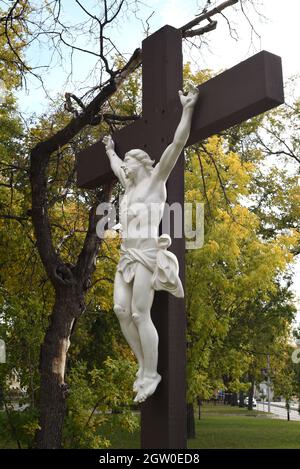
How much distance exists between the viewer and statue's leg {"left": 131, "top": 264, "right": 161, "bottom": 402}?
325cm

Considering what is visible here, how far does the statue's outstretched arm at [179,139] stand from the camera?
11.2 ft

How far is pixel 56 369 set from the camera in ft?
24.0

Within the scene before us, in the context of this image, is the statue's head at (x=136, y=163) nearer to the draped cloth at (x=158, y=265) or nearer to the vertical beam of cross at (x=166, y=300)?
the vertical beam of cross at (x=166, y=300)

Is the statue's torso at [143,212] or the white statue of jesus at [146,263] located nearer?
the white statue of jesus at [146,263]

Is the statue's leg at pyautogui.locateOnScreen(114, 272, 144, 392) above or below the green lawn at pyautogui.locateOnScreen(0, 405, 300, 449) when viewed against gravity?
above

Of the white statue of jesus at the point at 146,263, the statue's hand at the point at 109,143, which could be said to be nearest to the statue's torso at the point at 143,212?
the white statue of jesus at the point at 146,263

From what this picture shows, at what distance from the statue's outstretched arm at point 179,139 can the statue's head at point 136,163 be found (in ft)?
0.55

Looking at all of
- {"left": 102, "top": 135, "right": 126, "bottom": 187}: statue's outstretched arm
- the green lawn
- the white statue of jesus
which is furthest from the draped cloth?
the green lawn

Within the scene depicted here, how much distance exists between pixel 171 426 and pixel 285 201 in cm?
1443

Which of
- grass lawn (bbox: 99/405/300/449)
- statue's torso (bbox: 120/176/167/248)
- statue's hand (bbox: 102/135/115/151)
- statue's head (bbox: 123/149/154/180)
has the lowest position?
grass lawn (bbox: 99/405/300/449)

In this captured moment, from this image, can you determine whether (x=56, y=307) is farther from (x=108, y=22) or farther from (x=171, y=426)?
(x=171, y=426)

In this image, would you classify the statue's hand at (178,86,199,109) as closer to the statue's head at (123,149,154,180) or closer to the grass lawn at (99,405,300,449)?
the statue's head at (123,149,154,180)

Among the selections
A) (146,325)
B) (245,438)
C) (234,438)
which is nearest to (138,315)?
(146,325)

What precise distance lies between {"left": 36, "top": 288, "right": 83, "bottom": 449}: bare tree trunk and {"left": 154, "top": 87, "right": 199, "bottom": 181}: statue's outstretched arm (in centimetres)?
437
